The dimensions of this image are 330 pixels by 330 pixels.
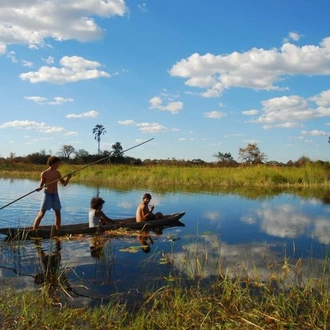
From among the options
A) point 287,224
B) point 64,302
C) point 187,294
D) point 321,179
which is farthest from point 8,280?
point 321,179

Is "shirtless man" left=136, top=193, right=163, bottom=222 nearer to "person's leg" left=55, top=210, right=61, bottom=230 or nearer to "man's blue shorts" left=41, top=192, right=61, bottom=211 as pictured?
"person's leg" left=55, top=210, right=61, bottom=230

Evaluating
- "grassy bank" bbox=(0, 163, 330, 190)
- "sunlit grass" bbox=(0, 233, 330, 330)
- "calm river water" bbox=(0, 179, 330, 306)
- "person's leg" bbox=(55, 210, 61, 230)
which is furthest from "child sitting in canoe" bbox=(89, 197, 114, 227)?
"grassy bank" bbox=(0, 163, 330, 190)

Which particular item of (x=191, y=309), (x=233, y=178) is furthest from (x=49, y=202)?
(x=233, y=178)

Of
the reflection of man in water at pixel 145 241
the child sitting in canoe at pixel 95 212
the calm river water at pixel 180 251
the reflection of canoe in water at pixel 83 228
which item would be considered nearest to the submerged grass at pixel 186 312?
the calm river water at pixel 180 251

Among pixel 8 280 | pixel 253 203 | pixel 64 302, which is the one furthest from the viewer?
pixel 253 203

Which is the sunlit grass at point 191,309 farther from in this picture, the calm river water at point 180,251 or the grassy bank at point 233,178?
the grassy bank at point 233,178

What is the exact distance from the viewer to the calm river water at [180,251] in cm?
574

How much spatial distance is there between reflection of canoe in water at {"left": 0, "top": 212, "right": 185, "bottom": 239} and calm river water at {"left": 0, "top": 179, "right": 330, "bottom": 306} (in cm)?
24

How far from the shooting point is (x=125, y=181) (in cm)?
2731

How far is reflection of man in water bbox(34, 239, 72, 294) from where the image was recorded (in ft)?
17.3

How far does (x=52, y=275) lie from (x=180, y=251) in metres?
2.77

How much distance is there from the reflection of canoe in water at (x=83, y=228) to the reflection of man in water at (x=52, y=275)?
43cm

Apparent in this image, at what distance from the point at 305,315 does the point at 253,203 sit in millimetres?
12363

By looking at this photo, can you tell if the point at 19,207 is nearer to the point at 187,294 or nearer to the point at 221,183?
the point at 187,294
